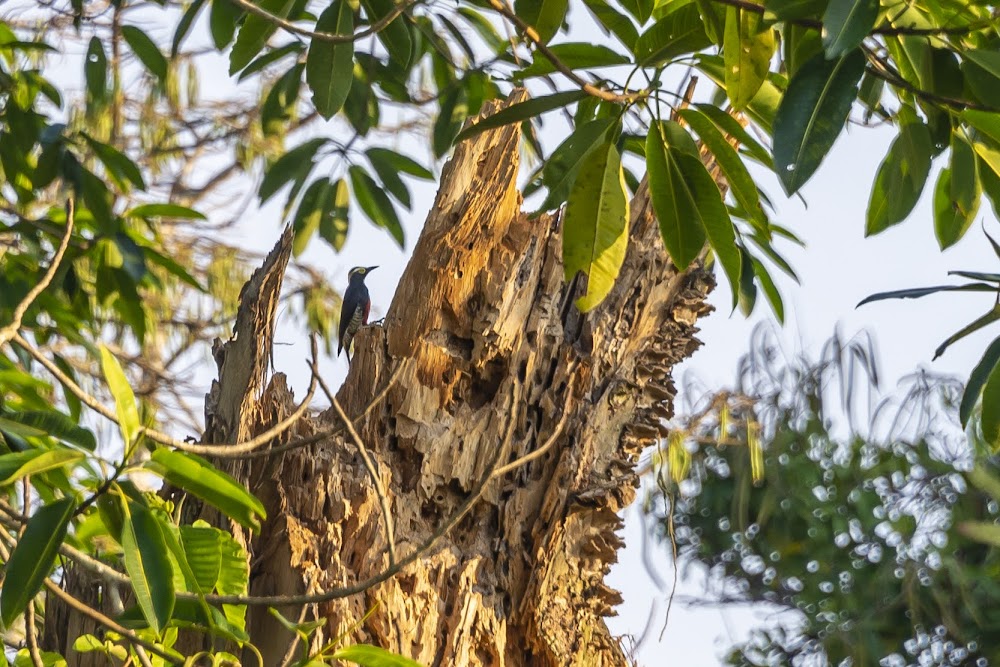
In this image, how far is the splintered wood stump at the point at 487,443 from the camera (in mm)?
1989

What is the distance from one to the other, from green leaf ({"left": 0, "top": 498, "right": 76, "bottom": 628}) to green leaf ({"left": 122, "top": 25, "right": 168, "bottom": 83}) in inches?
65.4

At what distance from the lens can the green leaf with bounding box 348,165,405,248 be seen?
276 cm

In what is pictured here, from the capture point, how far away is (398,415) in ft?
7.03

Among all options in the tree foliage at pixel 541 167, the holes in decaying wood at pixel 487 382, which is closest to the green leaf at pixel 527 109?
the tree foliage at pixel 541 167

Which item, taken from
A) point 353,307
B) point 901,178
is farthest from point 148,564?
point 353,307

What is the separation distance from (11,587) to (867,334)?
9.98 feet

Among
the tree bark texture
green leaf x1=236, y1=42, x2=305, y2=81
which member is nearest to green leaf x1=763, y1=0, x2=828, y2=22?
the tree bark texture

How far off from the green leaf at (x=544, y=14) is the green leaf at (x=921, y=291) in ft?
2.01

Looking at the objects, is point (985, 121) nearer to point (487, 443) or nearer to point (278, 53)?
point (487, 443)

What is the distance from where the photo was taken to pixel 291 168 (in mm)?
2697

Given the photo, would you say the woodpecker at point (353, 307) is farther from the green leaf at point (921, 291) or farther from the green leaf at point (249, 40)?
the green leaf at point (921, 291)

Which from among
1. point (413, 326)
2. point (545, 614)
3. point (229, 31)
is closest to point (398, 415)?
point (413, 326)

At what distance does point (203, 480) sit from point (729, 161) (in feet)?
2.83

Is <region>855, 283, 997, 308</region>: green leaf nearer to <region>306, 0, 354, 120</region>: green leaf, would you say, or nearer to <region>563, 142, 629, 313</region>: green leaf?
<region>563, 142, 629, 313</region>: green leaf
